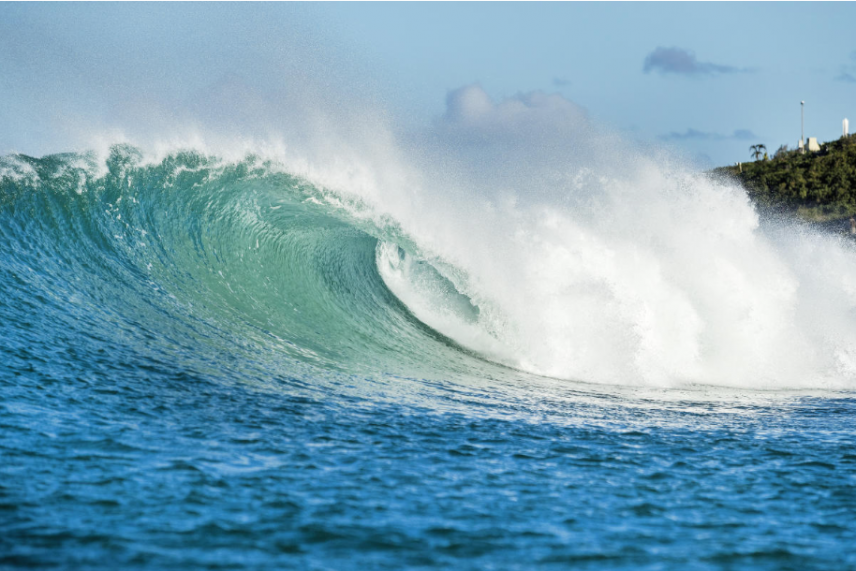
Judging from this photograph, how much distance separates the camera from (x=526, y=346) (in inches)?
442

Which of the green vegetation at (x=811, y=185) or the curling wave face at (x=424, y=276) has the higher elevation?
the green vegetation at (x=811, y=185)

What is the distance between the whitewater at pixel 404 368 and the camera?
14.4ft

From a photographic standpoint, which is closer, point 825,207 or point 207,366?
point 207,366

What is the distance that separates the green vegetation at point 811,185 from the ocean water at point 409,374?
43716 millimetres

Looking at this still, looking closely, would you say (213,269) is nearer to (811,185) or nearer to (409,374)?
(409,374)

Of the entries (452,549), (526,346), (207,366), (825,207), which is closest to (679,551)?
(452,549)

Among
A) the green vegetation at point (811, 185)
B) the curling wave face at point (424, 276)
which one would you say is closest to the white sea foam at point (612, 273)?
the curling wave face at point (424, 276)

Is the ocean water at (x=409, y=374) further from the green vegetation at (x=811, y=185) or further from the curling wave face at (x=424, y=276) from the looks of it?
the green vegetation at (x=811, y=185)

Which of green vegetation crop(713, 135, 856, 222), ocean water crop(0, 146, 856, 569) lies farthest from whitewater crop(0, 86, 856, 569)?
green vegetation crop(713, 135, 856, 222)

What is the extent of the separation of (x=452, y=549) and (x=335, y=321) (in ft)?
25.2

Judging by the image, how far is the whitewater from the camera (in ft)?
14.4

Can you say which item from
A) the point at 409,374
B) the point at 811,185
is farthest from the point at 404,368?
the point at 811,185

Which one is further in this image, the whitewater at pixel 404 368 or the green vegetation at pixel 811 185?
the green vegetation at pixel 811 185

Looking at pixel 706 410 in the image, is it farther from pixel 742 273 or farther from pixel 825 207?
pixel 825 207
